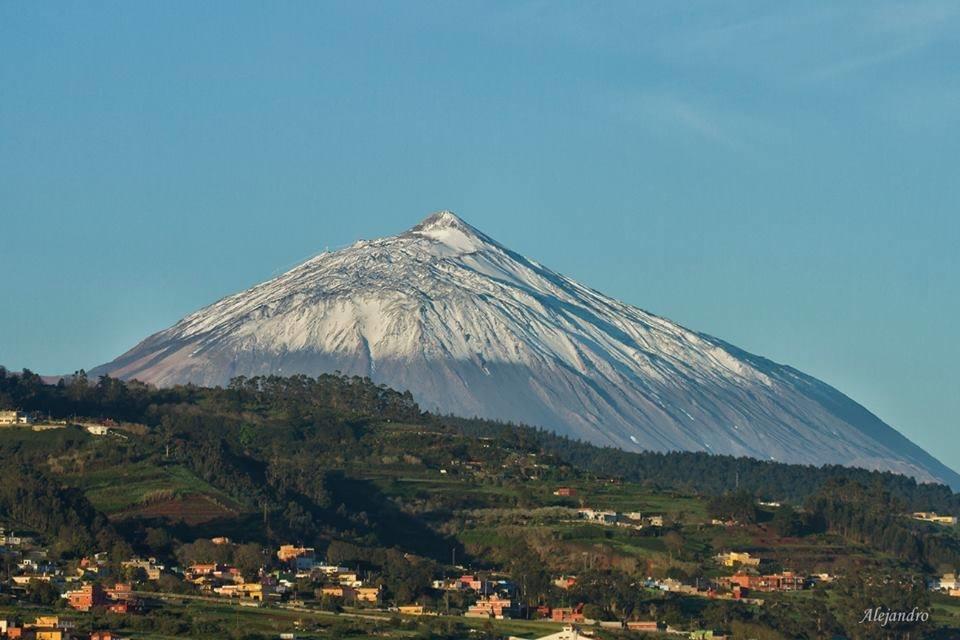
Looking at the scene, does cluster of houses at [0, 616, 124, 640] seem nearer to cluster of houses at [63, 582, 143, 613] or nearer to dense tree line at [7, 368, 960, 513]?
cluster of houses at [63, 582, 143, 613]

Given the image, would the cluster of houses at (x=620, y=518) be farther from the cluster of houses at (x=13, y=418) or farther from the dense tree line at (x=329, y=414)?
the cluster of houses at (x=13, y=418)

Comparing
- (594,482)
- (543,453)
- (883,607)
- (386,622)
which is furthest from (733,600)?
(543,453)

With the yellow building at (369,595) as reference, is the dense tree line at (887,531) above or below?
above

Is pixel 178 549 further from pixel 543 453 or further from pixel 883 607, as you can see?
pixel 543 453

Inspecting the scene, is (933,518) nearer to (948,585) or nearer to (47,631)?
(948,585)

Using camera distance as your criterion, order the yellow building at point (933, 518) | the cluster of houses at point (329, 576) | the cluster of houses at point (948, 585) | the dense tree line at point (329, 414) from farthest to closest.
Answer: the yellow building at point (933, 518), the dense tree line at point (329, 414), the cluster of houses at point (948, 585), the cluster of houses at point (329, 576)

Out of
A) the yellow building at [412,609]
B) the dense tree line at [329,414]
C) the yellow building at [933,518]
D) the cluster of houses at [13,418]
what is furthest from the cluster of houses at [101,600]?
the yellow building at [933,518]

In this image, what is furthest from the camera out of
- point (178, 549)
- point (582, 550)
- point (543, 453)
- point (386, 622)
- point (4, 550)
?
point (543, 453)

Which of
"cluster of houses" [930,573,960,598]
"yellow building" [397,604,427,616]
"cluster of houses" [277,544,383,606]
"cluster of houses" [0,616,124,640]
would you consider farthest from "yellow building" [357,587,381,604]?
"cluster of houses" [930,573,960,598]
